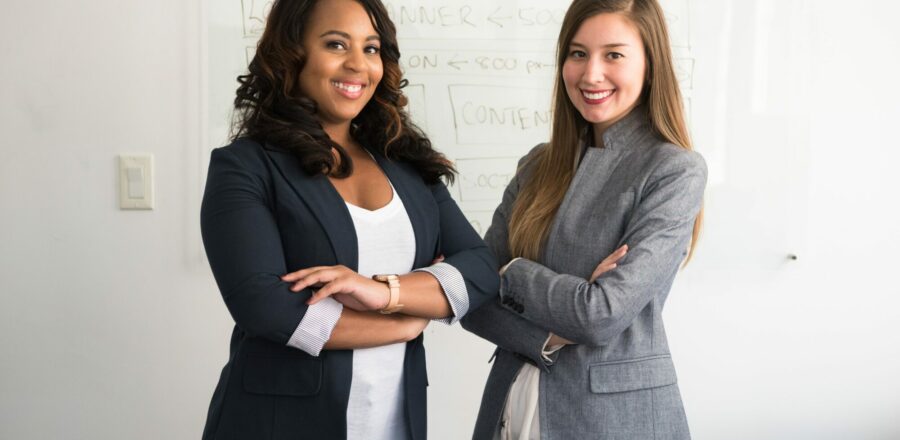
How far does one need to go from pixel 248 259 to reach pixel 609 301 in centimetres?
61

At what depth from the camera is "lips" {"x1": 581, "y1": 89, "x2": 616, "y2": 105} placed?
1.58 meters

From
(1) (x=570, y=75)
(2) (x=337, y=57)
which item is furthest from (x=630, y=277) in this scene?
(2) (x=337, y=57)

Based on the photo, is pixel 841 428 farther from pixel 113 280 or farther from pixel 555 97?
pixel 113 280

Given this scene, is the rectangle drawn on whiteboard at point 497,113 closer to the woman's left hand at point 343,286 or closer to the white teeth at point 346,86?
the white teeth at point 346,86

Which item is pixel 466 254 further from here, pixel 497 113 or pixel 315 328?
pixel 497 113

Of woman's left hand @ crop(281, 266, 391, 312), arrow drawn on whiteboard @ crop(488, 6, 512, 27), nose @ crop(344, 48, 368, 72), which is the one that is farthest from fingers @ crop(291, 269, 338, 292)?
arrow drawn on whiteboard @ crop(488, 6, 512, 27)

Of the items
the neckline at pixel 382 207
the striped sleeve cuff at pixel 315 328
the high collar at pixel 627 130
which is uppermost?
the high collar at pixel 627 130

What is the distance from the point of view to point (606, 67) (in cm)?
157

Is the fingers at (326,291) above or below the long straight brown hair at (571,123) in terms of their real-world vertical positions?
below

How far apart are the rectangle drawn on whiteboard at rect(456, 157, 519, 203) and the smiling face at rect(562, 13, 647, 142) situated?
92cm

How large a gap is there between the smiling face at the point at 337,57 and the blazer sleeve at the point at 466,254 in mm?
281

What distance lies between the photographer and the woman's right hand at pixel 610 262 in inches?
57.3

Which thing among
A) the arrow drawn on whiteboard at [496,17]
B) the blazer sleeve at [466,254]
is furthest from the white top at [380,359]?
the arrow drawn on whiteboard at [496,17]

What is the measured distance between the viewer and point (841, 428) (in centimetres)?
269
